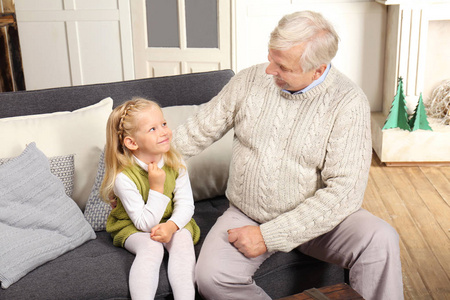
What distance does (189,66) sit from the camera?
432 cm

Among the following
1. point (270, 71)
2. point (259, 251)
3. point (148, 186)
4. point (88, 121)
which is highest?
point (270, 71)

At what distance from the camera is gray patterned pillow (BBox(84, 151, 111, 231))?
73.5 inches

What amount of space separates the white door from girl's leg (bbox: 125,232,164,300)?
2.71 metres

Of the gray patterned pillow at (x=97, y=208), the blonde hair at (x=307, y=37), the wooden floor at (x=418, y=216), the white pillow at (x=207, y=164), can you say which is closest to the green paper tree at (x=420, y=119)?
the wooden floor at (x=418, y=216)

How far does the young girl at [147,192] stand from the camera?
1656 millimetres

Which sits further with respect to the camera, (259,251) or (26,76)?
(26,76)

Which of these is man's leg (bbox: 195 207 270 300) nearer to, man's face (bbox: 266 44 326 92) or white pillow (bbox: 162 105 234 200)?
white pillow (bbox: 162 105 234 200)

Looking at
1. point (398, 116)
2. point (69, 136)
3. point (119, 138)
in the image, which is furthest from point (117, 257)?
point (398, 116)

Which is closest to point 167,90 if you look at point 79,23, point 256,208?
point 256,208

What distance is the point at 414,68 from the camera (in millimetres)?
3836

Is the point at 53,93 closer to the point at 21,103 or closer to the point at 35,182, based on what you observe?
the point at 21,103

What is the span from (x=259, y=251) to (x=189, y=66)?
2.87 meters

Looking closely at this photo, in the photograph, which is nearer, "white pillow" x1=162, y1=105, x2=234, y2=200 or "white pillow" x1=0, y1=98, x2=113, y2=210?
"white pillow" x1=0, y1=98, x2=113, y2=210

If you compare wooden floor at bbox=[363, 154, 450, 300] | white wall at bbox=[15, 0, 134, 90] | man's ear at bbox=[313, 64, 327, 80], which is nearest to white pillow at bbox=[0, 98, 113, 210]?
man's ear at bbox=[313, 64, 327, 80]
